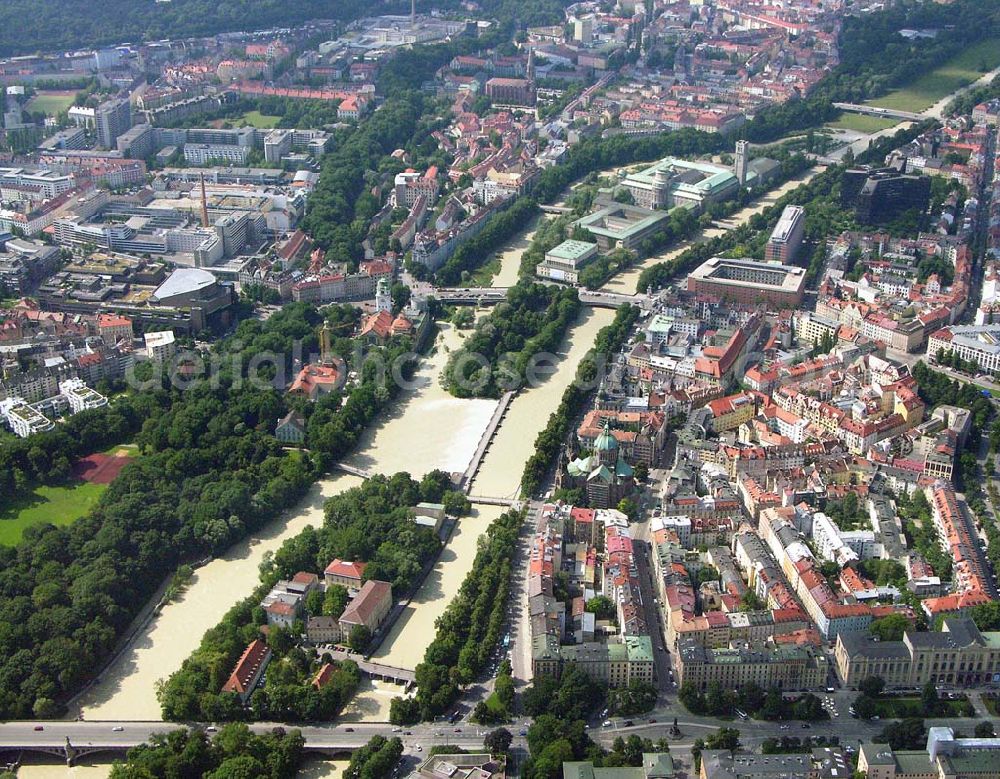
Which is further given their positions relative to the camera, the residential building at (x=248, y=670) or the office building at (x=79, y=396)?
the office building at (x=79, y=396)

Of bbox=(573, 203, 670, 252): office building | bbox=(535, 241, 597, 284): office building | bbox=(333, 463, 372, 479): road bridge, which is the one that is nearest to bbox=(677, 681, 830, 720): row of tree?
bbox=(333, 463, 372, 479): road bridge

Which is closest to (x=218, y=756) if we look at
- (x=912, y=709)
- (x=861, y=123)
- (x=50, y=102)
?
(x=912, y=709)

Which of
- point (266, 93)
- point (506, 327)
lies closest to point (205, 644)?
point (506, 327)

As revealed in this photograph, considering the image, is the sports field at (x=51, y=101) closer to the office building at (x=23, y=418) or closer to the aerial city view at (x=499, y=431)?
the aerial city view at (x=499, y=431)

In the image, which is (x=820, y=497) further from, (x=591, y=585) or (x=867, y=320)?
(x=867, y=320)

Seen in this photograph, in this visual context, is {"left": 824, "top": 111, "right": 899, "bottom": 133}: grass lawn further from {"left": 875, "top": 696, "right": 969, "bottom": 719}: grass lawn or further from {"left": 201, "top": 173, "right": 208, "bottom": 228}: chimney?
{"left": 875, "top": 696, "right": 969, "bottom": 719}: grass lawn

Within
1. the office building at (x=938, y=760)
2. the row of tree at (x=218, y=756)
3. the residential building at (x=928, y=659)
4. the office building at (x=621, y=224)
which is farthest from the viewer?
the office building at (x=621, y=224)

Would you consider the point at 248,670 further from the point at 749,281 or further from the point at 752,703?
the point at 749,281

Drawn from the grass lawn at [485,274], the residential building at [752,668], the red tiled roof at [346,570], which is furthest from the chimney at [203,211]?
the residential building at [752,668]
